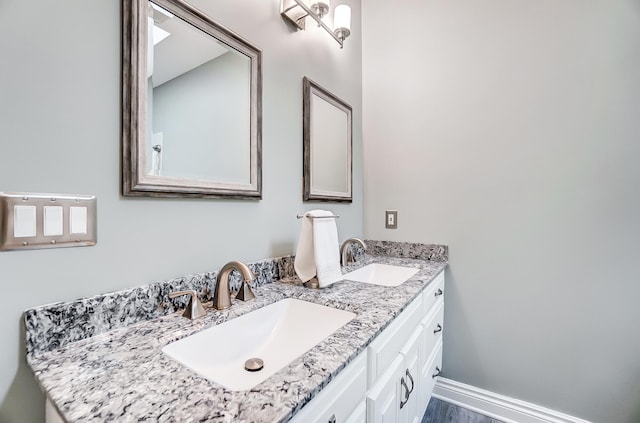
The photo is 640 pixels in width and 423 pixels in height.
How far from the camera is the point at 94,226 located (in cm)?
67

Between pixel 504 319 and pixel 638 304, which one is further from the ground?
pixel 638 304

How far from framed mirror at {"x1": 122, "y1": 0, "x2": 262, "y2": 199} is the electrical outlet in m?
1.01

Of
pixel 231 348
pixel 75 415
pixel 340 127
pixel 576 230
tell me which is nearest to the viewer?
pixel 75 415

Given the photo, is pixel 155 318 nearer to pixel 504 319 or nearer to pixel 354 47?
pixel 504 319

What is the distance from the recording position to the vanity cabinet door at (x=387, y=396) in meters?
0.76

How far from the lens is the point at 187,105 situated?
88 centimetres

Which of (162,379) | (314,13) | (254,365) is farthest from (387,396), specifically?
(314,13)

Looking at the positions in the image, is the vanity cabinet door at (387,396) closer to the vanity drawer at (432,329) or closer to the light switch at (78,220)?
the vanity drawer at (432,329)

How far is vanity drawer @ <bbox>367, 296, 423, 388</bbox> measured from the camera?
76 centimetres

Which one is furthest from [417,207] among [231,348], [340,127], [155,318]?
[155,318]

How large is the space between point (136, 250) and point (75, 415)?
0.41 meters

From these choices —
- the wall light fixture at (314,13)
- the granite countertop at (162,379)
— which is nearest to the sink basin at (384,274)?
the granite countertop at (162,379)

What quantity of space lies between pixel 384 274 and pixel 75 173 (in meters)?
1.39

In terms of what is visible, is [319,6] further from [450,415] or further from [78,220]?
[450,415]
